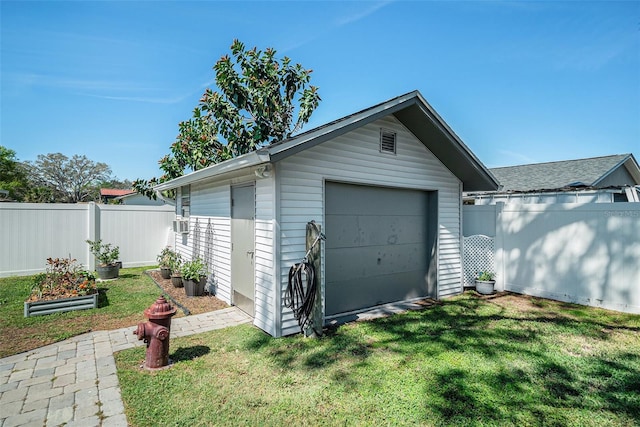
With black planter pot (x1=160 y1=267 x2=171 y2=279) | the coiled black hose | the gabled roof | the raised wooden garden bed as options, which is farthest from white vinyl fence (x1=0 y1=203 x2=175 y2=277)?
the gabled roof

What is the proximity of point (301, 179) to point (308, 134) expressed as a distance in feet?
2.25

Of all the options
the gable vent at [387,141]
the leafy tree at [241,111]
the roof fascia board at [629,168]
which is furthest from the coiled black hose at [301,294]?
the roof fascia board at [629,168]

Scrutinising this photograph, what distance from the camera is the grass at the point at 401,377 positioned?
8.70 feet

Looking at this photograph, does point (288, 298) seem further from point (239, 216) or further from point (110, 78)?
point (110, 78)

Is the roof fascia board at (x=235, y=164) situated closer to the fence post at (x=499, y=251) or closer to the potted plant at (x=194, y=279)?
the potted plant at (x=194, y=279)

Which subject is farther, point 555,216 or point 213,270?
point 213,270

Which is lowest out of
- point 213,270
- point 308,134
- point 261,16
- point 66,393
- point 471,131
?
point 66,393

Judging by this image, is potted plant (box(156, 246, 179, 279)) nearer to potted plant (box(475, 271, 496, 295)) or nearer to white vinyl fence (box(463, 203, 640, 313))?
potted plant (box(475, 271, 496, 295))

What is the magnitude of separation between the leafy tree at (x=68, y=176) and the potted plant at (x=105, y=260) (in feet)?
118

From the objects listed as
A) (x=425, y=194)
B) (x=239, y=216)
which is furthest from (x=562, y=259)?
(x=239, y=216)

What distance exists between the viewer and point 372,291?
5.66 meters

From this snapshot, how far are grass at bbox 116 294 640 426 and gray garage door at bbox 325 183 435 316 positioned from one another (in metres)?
0.74

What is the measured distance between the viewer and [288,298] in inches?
170

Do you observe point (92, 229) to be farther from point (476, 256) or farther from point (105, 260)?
point (476, 256)
